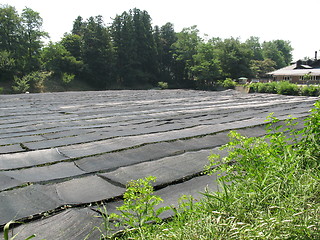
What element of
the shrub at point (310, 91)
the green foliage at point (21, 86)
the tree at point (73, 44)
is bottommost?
the shrub at point (310, 91)

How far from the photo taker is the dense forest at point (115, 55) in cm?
3706

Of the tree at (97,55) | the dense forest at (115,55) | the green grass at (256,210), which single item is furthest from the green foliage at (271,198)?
the tree at (97,55)

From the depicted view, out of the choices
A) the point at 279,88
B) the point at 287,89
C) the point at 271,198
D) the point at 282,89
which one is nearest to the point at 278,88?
the point at 279,88

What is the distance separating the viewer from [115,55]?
41906 mm

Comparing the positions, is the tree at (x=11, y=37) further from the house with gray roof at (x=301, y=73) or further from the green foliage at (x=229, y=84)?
the house with gray roof at (x=301, y=73)

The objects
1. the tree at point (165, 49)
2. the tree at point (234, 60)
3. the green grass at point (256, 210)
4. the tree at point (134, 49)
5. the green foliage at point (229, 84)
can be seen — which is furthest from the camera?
the tree at point (165, 49)

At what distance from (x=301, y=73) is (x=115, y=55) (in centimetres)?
2827

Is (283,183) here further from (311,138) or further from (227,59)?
(227,59)

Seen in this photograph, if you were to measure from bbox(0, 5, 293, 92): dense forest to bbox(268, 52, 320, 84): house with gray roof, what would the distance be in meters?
5.37

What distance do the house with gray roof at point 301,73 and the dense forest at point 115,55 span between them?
211 inches

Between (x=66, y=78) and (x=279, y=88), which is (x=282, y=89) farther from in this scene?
(x=66, y=78)

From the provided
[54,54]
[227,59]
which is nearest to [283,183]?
[54,54]

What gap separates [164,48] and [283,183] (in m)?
48.4

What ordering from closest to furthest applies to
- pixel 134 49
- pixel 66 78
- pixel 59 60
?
pixel 66 78
pixel 59 60
pixel 134 49
